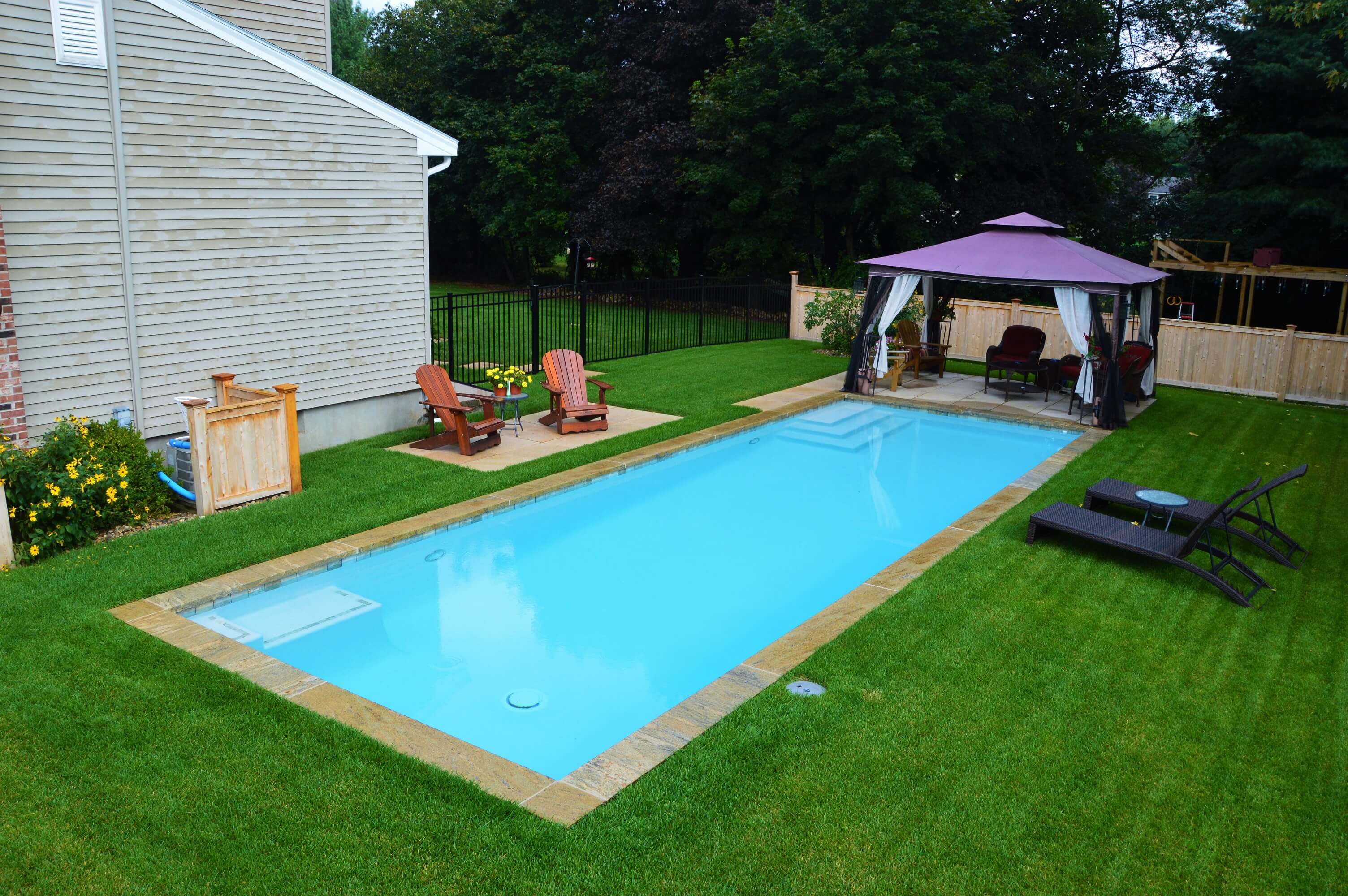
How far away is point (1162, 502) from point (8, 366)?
31.0 ft

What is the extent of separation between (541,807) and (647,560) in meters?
4.32

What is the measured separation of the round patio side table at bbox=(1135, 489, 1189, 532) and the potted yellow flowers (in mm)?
7063

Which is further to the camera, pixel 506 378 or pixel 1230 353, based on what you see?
pixel 1230 353

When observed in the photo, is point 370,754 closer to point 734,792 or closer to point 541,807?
point 541,807

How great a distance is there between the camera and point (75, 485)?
24.9 ft

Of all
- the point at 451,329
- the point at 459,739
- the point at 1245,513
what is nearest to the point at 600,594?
the point at 459,739

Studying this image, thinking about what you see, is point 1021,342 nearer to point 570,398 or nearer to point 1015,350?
point 1015,350

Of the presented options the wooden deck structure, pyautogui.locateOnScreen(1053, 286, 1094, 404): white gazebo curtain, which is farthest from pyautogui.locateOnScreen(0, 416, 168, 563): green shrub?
the wooden deck structure

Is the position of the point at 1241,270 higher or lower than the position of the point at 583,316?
higher

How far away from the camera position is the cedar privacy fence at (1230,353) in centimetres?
1576

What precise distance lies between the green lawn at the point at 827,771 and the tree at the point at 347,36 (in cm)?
4841

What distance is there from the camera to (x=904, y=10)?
2181cm

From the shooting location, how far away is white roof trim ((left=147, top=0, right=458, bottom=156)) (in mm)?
9070

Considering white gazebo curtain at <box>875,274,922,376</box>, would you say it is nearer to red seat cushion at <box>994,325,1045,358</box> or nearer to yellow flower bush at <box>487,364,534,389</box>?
red seat cushion at <box>994,325,1045,358</box>
